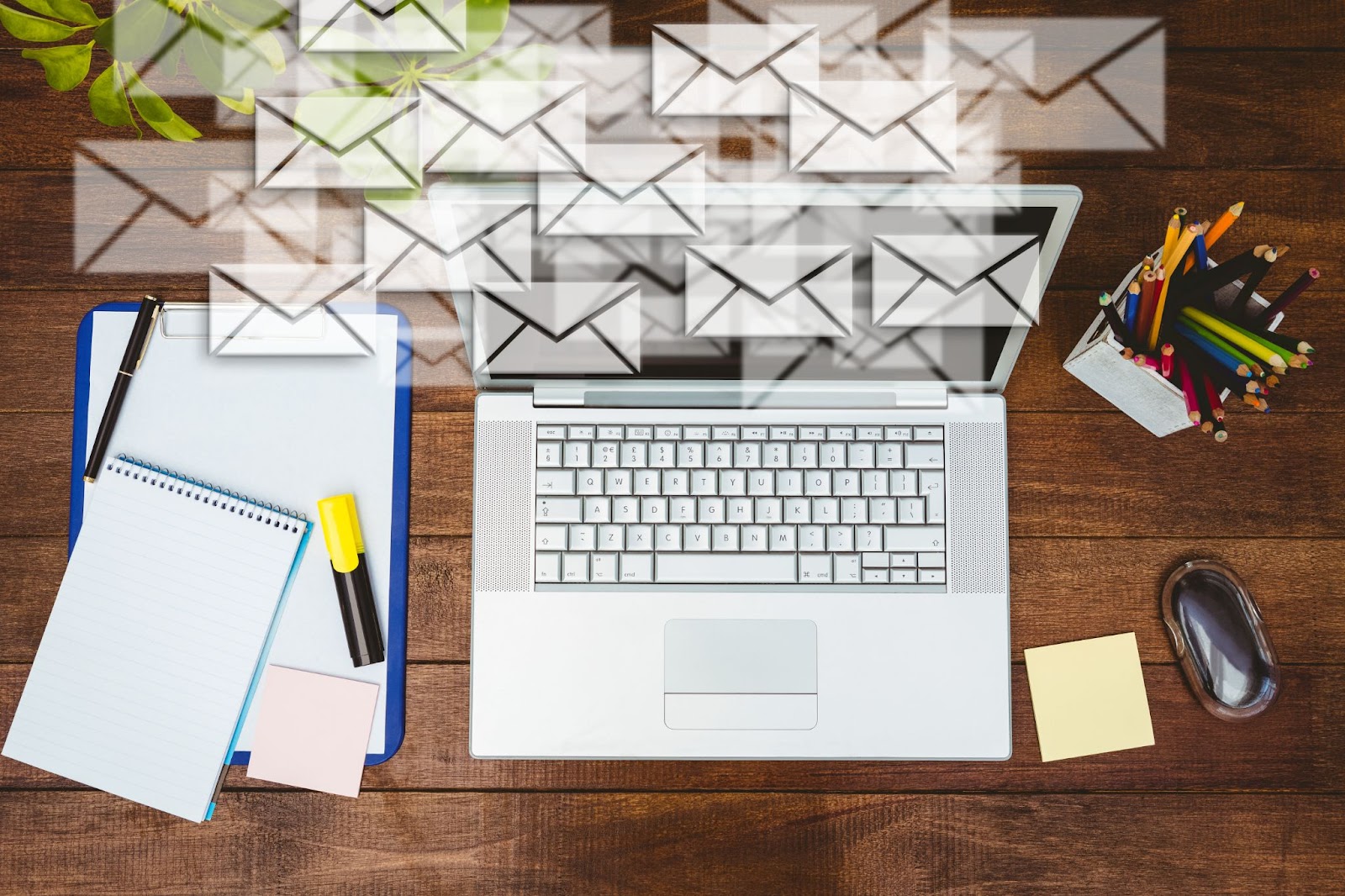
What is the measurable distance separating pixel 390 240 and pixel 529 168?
0.15 m

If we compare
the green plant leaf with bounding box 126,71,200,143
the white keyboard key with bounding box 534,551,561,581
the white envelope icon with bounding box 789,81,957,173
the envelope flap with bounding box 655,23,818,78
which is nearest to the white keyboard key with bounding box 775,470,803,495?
the white keyboard key with bounding box 534,551,561,581

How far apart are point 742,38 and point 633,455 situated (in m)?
0.44

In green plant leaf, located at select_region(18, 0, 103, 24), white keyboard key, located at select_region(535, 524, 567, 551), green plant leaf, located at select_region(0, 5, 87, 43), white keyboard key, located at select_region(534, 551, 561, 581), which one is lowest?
white keyboard key, located at select_region(534, 551, 561, 581)

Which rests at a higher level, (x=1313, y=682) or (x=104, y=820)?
(x=1313, y=682)

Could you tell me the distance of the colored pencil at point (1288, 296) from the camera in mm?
659

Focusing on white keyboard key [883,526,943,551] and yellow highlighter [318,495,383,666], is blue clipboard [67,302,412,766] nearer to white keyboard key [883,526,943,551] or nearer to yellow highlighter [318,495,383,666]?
yellow highlighter [318,495,383,666]

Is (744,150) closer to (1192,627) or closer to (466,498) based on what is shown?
(466,498)

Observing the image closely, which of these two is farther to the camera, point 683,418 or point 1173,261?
point 683,418

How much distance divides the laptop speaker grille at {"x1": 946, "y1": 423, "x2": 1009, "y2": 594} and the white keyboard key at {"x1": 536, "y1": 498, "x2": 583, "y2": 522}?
336mm

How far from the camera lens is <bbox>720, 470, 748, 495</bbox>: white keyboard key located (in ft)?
2.60

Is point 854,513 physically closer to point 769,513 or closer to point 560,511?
point 769,513

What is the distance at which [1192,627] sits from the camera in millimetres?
827

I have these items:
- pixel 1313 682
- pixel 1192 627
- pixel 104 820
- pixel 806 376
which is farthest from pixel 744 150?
pixel 104 820

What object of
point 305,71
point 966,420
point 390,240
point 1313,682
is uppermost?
point 305,71
